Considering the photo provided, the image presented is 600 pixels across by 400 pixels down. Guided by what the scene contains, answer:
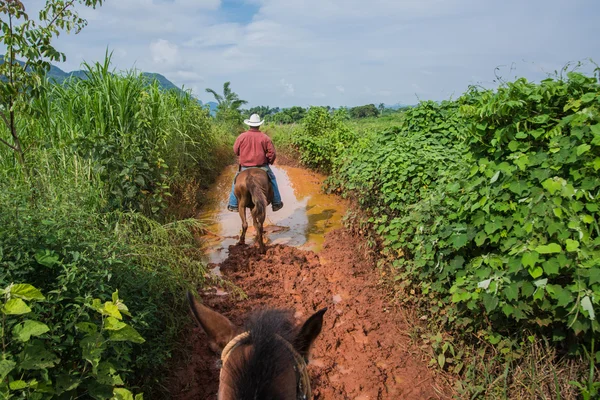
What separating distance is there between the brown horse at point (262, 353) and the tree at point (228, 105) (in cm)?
2239

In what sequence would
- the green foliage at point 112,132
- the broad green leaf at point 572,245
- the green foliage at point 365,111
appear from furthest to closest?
the green foliage at point 365,111
the green foliage at point 112,132
the broad green leaf at point 572,245

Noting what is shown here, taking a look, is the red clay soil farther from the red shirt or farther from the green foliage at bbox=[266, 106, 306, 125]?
the green foliage at bbox=[266, 106, 306, 125]

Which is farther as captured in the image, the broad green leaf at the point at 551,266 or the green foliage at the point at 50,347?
the broad green leaf at the point at 551,266

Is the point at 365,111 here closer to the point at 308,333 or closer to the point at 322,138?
the point at 322,138

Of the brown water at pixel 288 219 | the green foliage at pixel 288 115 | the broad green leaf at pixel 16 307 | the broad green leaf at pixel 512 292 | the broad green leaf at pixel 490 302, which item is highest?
the green foliage at pixel 288 115

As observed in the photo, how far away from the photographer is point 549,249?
2.74m

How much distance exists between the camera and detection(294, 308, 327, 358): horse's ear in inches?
80.5

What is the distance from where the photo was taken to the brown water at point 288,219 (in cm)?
769

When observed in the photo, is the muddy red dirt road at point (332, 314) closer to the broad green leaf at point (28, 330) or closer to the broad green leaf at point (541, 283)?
the broad green leaf at point (541, 283)

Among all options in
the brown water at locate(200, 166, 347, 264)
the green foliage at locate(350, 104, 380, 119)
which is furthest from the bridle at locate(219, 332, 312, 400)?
the green foliage at locate(350, 104, 380, 119)

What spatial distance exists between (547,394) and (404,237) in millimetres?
2051

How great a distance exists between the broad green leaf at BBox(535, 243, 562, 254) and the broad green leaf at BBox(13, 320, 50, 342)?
10.0 feet

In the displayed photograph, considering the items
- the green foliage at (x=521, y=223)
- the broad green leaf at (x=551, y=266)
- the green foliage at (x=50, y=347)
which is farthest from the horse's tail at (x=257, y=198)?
the broad green leaf at (x=551, y=266)

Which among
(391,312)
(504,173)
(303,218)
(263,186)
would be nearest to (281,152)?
(303,218)
